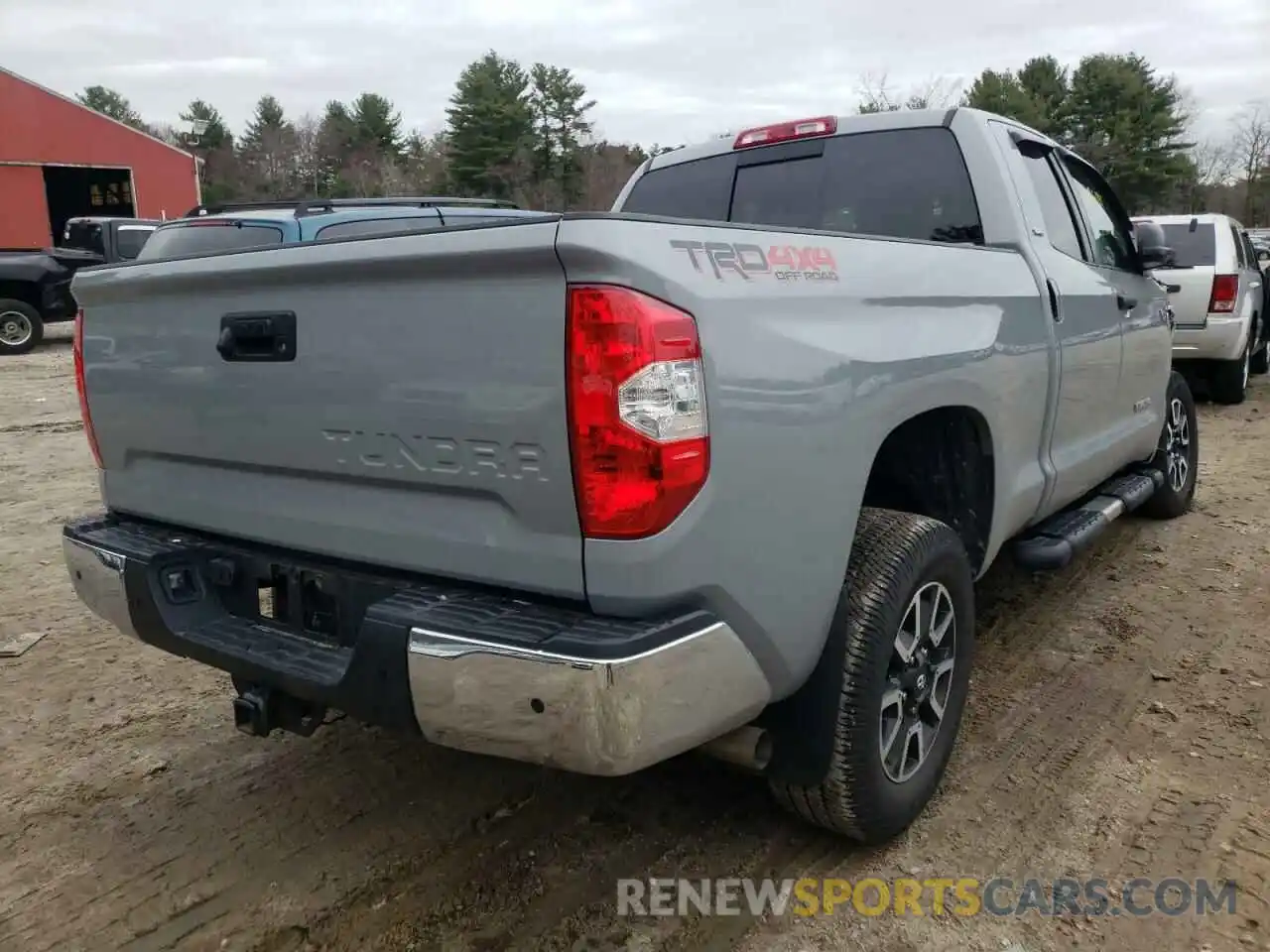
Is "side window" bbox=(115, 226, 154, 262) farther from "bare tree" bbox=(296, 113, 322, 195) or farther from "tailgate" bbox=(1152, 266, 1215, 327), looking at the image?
"bare tree" bbox=(296, 113, 322, 195)

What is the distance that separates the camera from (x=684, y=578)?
6.45ft

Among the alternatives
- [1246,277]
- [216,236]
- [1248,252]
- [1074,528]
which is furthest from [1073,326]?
[1248,252]

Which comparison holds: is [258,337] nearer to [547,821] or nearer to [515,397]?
[515,397]

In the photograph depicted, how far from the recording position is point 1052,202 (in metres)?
3.90

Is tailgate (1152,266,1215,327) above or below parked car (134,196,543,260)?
below

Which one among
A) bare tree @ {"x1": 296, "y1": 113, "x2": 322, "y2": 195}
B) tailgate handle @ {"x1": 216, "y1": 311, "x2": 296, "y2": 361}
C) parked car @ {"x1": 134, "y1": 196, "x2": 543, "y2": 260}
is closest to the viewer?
tailgate handle @ {"x1": 216, "y1": 311, "x2": 296, "y2": 361}

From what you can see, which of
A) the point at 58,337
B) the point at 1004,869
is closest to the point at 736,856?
the point at 1004,869

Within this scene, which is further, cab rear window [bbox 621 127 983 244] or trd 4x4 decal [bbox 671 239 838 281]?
cab rear window [bbox 621 127 983 244]

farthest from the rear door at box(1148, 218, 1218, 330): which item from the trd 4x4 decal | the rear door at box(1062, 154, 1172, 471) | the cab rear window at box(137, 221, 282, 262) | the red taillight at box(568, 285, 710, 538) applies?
the red taillight at box(568, 285, 710, 538)

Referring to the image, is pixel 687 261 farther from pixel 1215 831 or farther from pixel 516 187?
pixel 516 187

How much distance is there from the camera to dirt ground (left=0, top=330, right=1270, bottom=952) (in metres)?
2.42

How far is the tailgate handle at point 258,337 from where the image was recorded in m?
2.32

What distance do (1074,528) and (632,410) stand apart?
2.58 metres

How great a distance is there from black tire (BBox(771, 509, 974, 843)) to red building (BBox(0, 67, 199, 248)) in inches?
1283
